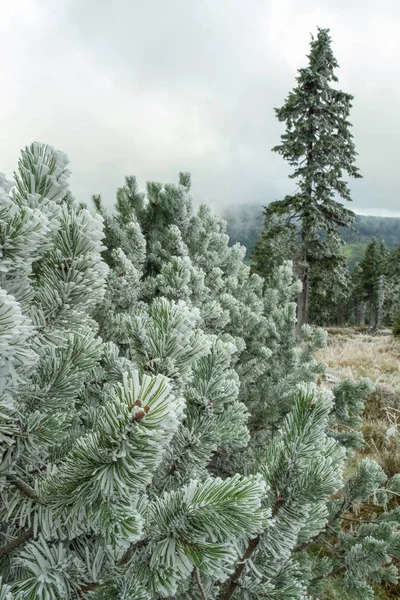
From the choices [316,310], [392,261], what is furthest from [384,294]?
[316,310]

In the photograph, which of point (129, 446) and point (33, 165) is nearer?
point (129, 446)

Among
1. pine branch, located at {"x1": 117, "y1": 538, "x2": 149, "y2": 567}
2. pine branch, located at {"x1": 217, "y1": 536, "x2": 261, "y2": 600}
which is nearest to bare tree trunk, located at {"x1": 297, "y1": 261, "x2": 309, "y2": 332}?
pine branch, located at {"x1": 217, "y1": 536, "x2": 261, "y2": 600}

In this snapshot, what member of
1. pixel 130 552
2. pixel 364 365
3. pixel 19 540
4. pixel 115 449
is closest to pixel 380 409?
pixel 364 365

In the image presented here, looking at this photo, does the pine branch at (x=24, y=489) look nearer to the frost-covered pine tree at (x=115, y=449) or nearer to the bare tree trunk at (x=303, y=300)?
the frost-covered pine tree at (x=115, y=449)

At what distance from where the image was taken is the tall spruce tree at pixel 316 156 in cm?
1717

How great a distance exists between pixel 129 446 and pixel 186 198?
10.7 ft

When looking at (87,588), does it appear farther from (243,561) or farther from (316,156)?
(316,156)

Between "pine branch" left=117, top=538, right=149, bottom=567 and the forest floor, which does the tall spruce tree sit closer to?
the forest floor

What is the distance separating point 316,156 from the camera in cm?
1791

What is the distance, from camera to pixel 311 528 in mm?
1516

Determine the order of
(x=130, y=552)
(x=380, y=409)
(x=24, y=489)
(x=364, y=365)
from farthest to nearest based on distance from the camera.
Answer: (x=364, y=365)
(x=380, y=409)
(x=130, y=552)
(x=24, y=489)

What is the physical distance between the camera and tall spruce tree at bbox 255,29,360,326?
56.3ft

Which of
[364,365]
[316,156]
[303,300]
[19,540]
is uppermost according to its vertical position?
[316,156]

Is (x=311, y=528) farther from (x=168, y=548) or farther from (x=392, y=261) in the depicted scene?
(x=392, y=261)
